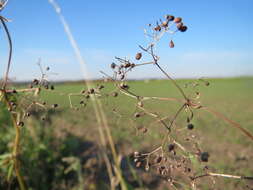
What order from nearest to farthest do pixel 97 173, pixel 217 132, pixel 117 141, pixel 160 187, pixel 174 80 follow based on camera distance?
1. pixel 174 80
2. pixel 160 187
3. pixel 97 173
4. pixel 117 141
5. pixel 217 132

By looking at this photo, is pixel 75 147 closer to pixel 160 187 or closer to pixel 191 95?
pixel 160 187

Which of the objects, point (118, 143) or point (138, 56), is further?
point (118, 143)

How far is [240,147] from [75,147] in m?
4.76

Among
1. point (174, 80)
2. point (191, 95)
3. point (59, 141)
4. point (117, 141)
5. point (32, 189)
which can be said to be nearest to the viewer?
point (174, 80)

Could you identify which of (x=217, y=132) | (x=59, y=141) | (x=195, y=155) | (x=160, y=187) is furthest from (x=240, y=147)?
(x=195, y=155)

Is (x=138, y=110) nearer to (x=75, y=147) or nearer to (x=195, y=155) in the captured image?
(x=195, y=155)

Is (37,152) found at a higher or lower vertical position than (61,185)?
higher

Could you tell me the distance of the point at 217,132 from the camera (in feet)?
35.6

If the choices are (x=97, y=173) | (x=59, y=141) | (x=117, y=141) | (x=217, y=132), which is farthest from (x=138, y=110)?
(x=217, y=132)

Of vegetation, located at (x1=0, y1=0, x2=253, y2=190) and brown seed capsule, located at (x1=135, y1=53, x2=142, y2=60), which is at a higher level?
brown seed capsule, located at (x1=135, y1=53, x2=142, y2=60)

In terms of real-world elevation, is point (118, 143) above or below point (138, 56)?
below

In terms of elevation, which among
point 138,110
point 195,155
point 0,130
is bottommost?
point 0,130

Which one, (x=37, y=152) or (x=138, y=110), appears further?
(x=37, y=152)

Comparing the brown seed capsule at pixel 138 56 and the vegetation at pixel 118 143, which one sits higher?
the brown seed capsule at pixel 138 56
